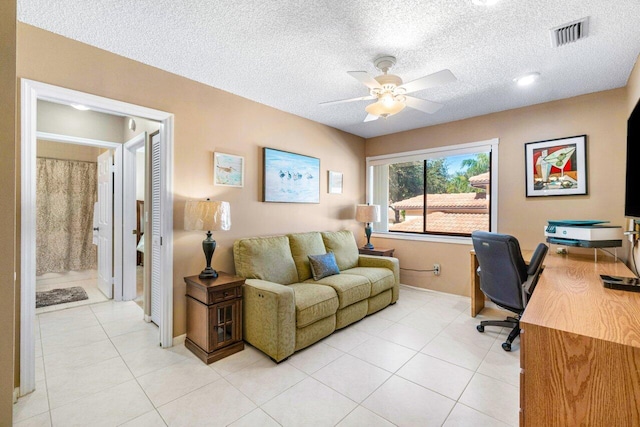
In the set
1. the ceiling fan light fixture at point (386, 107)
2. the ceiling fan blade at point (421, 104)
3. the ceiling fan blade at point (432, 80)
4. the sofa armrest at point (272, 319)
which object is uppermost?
the ceiling fan blade at point (432, 80)

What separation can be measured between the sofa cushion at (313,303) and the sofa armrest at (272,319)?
0.26 ft

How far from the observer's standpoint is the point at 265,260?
290cm

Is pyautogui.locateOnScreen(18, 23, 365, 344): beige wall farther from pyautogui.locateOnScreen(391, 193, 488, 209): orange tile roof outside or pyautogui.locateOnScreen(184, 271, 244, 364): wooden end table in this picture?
pyautogui.locateOnScreen(391, 193, 488, 209): orange tile roof outside

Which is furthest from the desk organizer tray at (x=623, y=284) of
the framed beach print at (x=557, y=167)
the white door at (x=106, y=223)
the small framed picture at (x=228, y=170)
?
the white door at (x=106, y=223)

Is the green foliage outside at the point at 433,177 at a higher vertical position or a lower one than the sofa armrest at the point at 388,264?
higher

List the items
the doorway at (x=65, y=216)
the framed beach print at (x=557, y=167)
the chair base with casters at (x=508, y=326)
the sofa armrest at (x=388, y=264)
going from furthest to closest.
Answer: the doorway at (x=65, y=216)
the sofa armrest at (x=388, y=264)
the framed beach print at (x=557, y=167)
the chair base with casters at (x=508, y=326)

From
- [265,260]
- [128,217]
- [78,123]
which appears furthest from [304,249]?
[78,123]

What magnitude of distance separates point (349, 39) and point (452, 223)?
3054mm

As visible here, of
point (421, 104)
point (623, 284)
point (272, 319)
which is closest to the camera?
point (623, 284)

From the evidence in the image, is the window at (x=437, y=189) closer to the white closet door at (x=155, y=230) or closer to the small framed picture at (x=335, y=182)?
the small framed picture at (x=335, y=182)

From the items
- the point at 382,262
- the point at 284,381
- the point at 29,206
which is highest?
the point at 29,206

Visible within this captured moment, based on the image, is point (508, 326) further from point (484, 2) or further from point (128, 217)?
point (128, 217)

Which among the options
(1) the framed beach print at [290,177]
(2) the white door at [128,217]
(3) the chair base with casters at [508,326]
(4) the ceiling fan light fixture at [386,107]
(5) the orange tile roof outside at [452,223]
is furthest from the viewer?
(5) the orange tile roof outside at [452,223]

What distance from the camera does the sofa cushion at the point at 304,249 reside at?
10.6 ft
